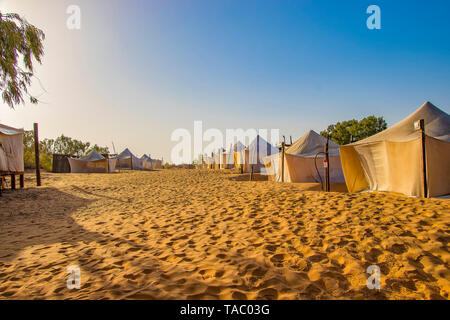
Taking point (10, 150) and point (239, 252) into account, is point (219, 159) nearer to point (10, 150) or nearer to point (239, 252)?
point (10, 150)

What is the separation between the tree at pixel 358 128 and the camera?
32.3m

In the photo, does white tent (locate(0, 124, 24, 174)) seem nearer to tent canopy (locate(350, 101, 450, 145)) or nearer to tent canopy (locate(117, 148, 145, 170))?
tent canopy (locate(350, 101, 450, 145))

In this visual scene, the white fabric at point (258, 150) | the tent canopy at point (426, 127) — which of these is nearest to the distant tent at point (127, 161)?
the white fabric at point (258, 150)

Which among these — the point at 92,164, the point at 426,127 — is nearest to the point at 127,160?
the point at 92,164

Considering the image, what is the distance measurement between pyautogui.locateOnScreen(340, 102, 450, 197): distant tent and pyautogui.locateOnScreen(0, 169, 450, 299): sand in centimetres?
136

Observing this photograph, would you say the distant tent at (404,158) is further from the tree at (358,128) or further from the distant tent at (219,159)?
the tree at (358,128)

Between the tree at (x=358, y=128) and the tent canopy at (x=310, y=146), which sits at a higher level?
the tree at (x=358, y=128)

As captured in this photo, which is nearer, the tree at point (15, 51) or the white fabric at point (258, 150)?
the tree at point (15, 51)

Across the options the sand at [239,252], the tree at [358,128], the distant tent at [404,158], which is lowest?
the sand at [239,252]

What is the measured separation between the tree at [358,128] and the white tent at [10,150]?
121 feet

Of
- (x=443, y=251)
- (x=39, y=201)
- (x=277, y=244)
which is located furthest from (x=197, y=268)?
(x=39, y=201)

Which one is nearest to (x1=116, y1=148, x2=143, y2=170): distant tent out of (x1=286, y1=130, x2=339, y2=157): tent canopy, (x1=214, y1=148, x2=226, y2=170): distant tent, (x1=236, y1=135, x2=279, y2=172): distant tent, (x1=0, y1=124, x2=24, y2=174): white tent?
(x1=214, y1=148, x2=226, y2=170): distant tent

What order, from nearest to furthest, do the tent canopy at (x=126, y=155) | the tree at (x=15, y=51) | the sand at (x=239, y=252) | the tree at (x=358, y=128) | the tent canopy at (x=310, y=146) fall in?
the sand at (x=239, y=252) < the tree at (x=15, y=51) < the tent canopy at (x=310, y=146) < the tree at (x=358, y=128) < the tent canopy at (x=126, y=155)
